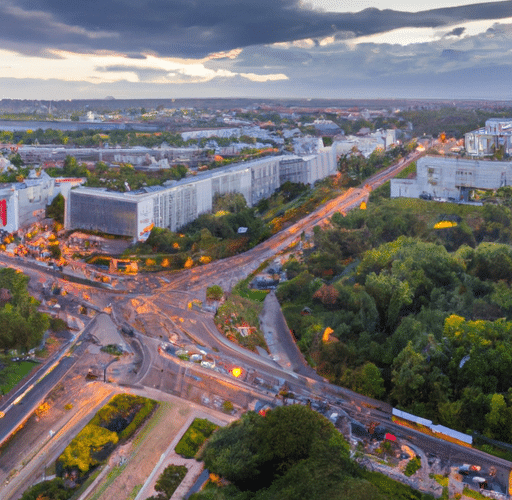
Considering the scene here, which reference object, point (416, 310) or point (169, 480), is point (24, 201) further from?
point (169, 480)

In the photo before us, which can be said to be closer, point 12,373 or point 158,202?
point 12,373

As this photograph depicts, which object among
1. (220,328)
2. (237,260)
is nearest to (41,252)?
(237,260)

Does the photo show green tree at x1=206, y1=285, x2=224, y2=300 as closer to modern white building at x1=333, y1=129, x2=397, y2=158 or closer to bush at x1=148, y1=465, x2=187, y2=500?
bush at x1=148, y1=465, x2=187, y2=500

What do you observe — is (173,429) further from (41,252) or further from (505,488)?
(41,252)

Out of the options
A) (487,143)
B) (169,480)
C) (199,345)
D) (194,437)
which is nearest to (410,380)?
(194,437)

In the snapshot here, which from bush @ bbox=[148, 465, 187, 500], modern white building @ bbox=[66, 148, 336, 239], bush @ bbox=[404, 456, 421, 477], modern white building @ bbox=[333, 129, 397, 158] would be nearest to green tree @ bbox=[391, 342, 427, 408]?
bush @ bbox=[404, 456, 421, 477]
